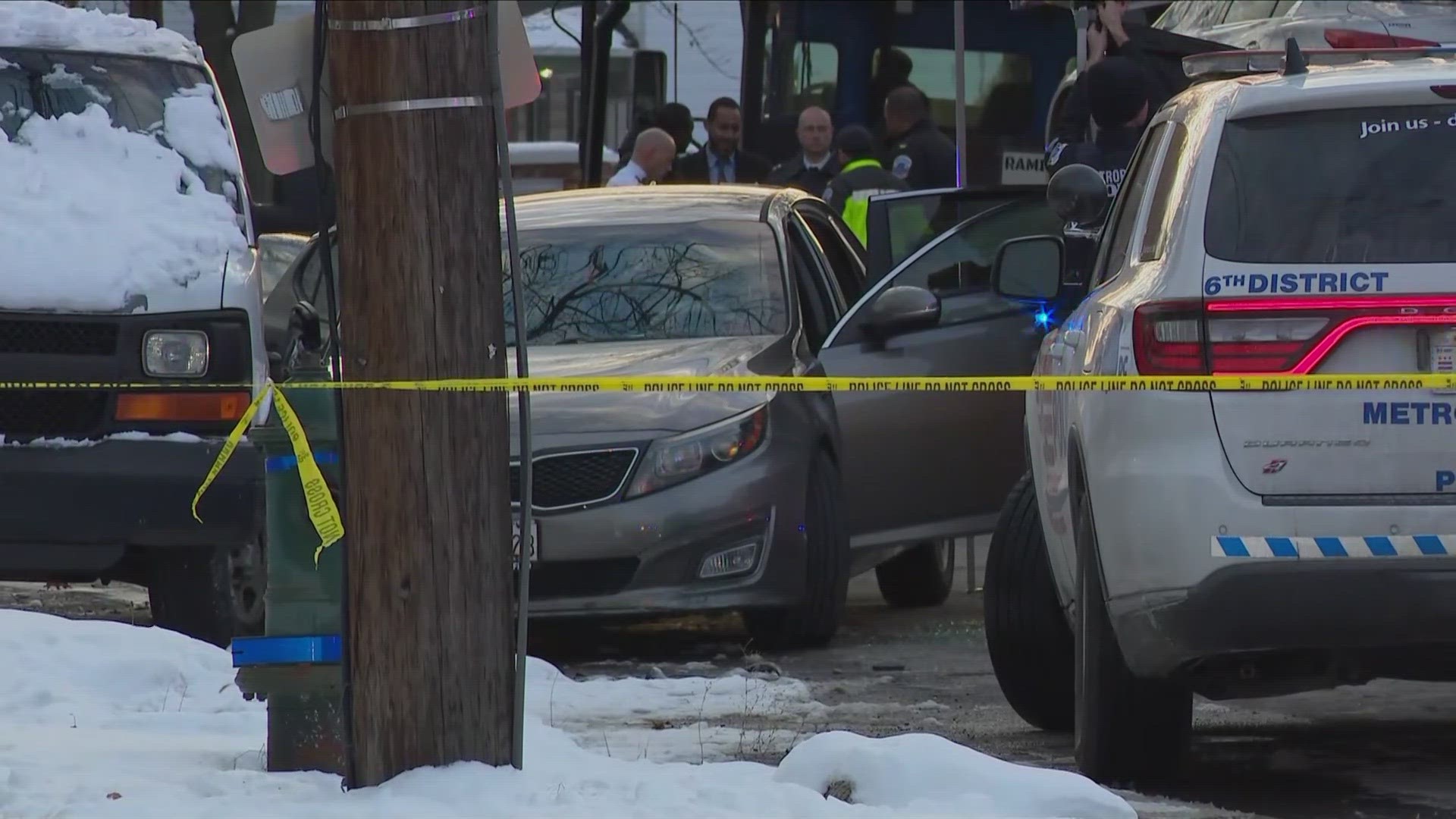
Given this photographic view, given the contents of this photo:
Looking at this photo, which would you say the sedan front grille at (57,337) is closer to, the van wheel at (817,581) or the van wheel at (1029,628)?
the van wheel at (817,581)

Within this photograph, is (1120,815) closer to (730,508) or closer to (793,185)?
(730,508)

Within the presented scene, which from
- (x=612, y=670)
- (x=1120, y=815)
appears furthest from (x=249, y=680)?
(x=612, y=670)

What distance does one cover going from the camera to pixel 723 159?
49.6 ft

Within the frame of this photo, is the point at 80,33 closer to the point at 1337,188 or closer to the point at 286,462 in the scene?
the point at 286,462

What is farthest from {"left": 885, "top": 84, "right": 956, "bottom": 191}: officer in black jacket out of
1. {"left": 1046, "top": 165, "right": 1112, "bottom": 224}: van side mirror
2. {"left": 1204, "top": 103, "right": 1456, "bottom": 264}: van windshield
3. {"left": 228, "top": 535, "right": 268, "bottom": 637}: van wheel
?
{"left": 1204, "top": 103, "right": 1456, "bottom": 264}: van windshield

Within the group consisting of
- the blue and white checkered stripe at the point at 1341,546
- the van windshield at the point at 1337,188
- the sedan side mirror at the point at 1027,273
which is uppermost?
the van windshield at the point at 1337,188

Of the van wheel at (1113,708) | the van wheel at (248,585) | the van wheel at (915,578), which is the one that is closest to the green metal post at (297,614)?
the van wheel at (1113,708)

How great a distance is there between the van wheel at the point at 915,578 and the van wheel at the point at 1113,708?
4748 mm

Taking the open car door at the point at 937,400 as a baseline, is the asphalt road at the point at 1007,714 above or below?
below

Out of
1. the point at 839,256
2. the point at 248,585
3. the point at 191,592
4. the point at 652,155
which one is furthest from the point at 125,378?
the point at 652,155

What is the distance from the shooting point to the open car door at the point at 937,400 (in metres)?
9.57

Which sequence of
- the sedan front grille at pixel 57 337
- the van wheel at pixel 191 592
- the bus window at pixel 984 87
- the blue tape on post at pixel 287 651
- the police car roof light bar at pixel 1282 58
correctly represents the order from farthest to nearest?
the bus window at pixel 984 87 → the van wheel at pixel 191 592 → the sedan front grille at pixel 57 337 → the police car roof light bar at pixel 1282 58 → the blue tape on post at pixel 287 651

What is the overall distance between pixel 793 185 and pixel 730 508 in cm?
588

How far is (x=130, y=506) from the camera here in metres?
7.99
